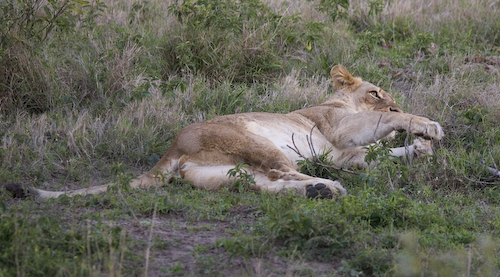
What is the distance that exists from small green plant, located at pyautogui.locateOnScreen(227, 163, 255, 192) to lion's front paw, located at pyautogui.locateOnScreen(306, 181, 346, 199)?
1.28ft

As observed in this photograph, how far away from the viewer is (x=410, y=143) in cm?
540

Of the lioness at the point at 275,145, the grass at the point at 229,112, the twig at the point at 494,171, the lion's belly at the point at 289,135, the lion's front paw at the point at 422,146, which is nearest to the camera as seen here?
the grass at the point at 229,112

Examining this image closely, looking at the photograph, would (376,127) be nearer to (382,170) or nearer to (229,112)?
(382,170)

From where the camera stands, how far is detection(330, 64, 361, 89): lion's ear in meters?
5.96

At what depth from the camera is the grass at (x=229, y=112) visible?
301 cm

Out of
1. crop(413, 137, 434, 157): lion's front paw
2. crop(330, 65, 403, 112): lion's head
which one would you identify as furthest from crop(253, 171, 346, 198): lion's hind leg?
crop(330, 65, 403, 112): lion's head

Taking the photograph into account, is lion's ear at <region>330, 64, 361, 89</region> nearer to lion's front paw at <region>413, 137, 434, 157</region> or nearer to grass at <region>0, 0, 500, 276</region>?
grass at <region>0, 0, 500, 276</region>

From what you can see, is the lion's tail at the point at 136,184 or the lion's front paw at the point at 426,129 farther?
the lion's front paw at the point at 426,129

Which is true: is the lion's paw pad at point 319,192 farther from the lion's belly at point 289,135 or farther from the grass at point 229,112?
the lion's belly at point 289,135

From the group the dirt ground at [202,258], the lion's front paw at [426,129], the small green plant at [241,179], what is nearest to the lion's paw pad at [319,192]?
the small green plant at [241,179]

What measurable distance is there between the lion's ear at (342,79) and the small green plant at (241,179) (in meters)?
2.07

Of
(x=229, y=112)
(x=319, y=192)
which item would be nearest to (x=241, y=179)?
(x=319, y=192)

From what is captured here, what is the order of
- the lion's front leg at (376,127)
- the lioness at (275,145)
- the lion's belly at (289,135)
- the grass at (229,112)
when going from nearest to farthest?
the grass at (229,112) < the lioness at (275,145) < the lion's front leg at (376,127) < the lion's belly at (289,135)

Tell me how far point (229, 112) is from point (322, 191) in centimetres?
222
